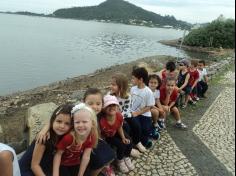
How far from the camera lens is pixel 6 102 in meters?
15.5

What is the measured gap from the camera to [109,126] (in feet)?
17.4

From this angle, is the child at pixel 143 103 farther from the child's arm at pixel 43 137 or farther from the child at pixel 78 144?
the child's arm at pixel 43 137

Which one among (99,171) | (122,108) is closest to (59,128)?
(99,171)

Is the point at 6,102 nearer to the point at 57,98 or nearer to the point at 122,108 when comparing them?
the point at 57,98

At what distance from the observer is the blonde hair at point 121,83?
563cm

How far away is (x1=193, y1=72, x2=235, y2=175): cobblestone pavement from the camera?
658cm

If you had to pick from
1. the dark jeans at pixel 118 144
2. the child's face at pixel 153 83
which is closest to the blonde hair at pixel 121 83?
the dark jeans at pixel 118 144

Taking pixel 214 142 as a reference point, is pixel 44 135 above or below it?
above

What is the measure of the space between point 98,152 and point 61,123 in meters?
0.94

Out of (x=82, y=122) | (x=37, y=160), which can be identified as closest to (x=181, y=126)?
(x=82, y=122)

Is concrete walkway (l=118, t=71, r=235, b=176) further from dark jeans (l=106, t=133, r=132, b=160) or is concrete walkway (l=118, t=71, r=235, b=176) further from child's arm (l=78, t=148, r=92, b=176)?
child's arm (l=78, t=148, r=92, b=176)

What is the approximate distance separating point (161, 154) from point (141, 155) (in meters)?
0.44

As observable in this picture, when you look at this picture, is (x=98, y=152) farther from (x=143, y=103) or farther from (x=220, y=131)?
(x=220, y=131)

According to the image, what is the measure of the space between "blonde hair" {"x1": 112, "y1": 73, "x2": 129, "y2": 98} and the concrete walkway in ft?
4.12
